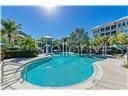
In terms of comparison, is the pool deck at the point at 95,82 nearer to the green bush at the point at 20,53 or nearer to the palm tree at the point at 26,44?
the green bush at the point at 20,53

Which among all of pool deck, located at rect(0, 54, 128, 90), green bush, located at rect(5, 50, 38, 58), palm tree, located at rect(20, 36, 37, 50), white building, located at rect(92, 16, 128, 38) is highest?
white building, located at rect(92, 16, 128, 38)

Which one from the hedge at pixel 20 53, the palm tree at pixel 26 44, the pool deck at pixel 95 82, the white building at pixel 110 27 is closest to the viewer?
the pool deck at pixel 95 82

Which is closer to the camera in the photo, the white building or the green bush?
the white building

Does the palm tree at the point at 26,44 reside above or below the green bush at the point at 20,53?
above

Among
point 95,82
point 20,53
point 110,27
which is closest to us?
point 95,82

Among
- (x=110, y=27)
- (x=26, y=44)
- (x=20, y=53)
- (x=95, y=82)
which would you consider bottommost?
(x=95, y=82)

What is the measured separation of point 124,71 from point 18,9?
3656 millimetres

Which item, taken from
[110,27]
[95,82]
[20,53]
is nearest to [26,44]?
[20,53]

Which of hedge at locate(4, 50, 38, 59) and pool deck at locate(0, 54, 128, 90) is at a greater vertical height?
hedge at locate(4, 50, 38, 59)

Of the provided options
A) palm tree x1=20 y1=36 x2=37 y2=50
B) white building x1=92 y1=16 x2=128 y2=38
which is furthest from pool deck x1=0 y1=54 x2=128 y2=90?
palm tree x1=20 y1=36 x2=37 y2=50

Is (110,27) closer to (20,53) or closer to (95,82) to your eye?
(20,53)

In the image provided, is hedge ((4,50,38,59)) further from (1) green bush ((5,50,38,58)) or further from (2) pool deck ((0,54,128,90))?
(2) pool deck ((0,54,128,90))

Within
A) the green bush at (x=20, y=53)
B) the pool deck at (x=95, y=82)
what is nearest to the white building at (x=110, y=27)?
the pool deck at (x=95, y=82)

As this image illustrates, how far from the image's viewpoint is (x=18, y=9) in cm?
559
